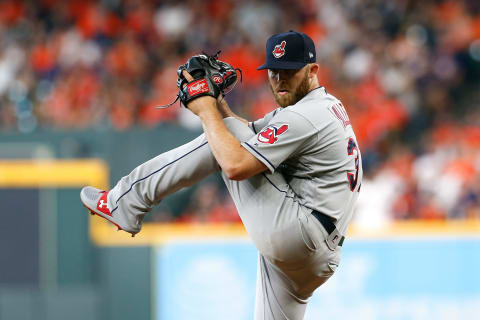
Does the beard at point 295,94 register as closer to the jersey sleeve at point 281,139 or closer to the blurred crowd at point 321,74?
the jersey sleeve at point 281,139

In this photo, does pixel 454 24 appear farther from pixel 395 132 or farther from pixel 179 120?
pixel 179 120

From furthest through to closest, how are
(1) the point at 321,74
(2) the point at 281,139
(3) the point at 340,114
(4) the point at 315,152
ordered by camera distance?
(1) the point at 321,74, (3) the point at 340,114, (4) the point at 315,152, (2) the point at 281,139

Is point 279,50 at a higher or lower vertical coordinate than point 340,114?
higher

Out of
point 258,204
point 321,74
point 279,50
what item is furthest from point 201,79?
point 321,74

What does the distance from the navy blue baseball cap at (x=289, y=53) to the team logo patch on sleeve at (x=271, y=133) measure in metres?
0.26

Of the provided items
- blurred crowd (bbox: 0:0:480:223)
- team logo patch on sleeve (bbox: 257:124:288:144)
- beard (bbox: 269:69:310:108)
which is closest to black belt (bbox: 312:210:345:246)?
team logo patch on sleeve (bbox: 257:124:288:144)

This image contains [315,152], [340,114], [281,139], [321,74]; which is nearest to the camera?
[281,139]

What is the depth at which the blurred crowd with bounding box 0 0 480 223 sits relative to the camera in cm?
801

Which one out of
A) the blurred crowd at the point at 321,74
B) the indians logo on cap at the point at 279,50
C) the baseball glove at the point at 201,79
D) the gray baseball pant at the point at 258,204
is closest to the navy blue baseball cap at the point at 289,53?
the indians logo on cap at the point at 279,50

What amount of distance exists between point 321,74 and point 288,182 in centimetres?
576

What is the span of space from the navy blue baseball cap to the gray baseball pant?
1.10 ft

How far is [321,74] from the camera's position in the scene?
30.3ft

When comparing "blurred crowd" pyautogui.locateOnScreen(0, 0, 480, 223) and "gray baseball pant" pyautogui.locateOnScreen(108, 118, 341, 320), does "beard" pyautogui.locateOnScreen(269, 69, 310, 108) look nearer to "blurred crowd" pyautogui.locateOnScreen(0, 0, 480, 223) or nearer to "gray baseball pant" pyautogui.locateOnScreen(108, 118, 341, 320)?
"gray baseball pant" pyautogui.locateOnScreen(108, 118, 341, 320)

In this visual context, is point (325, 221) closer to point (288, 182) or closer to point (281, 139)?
point (288, 182)
